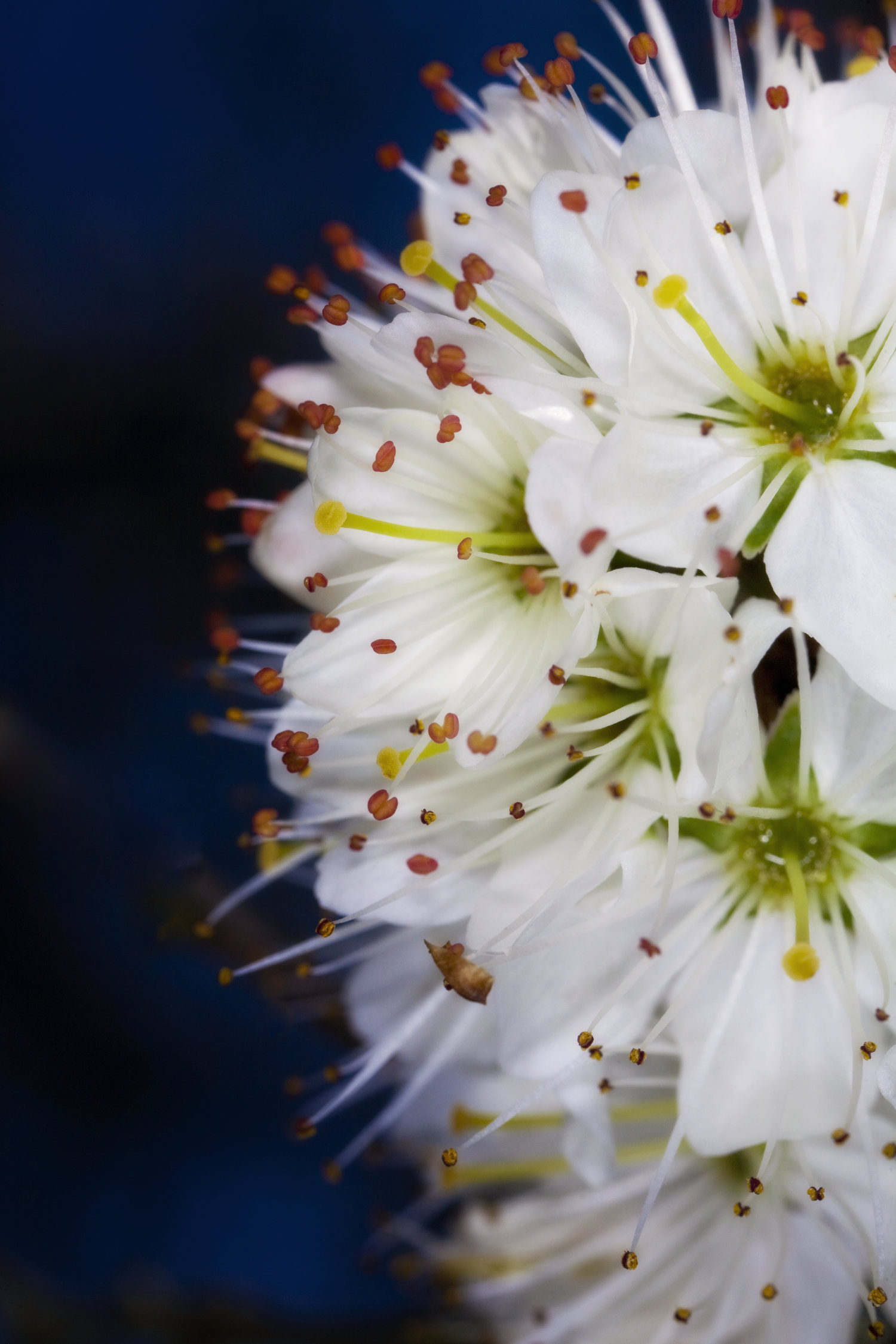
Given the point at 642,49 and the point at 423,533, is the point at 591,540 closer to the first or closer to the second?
the point at 423,533

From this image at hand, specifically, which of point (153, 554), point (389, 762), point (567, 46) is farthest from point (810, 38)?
point (153, 554)

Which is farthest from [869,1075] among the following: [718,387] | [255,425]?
[255,425]

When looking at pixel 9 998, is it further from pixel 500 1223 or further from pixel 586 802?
pixel 586 802

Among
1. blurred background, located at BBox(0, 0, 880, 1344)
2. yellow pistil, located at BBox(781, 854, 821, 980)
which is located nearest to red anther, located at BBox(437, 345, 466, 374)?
yellow pistil, located at BBox(781, 854, 821, 980)

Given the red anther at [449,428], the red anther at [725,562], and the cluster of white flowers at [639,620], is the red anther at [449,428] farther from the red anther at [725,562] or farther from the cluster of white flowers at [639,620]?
the red anther at [725,562]

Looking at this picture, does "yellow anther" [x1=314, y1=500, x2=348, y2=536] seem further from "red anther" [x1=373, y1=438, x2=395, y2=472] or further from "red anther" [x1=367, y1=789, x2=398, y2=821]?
"red anther" [x1=367, y1=789, x2=398, y2=821]

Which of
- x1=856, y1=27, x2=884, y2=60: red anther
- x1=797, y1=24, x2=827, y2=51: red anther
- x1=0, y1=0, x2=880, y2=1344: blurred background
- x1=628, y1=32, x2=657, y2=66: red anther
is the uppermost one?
x1=856, y1=27, x2=884, y2=60: red anther

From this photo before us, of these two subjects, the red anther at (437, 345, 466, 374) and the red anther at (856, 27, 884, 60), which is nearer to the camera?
the red anther at (437, 345, 466, 374)
